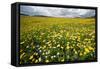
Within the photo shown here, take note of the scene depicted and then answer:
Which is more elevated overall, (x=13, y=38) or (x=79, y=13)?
(x=79, y=13)

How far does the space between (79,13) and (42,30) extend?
0.63 meters

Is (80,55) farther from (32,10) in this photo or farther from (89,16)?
(32,10)

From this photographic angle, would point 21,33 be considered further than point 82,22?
No

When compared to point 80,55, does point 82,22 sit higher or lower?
higher

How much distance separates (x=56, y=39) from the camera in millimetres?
3705

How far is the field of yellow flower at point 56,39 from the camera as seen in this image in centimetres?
350

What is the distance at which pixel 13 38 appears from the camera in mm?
3451

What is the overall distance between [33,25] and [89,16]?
0.90 m

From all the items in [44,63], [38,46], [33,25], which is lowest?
[44,63]

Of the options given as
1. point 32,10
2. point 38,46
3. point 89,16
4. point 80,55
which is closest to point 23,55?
point 38,46

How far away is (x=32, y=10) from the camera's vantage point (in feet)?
11.6

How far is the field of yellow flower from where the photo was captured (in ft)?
11.5
